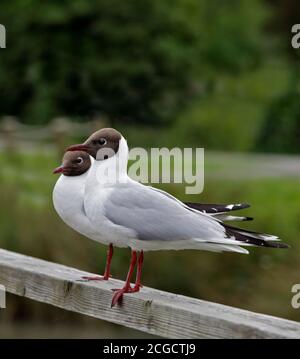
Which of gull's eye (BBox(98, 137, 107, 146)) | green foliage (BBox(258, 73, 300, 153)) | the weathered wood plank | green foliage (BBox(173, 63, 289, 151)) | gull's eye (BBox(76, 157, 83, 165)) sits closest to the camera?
the weathered wood plank

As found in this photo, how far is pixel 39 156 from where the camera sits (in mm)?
17047

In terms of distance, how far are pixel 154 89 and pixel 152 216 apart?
20125 mm

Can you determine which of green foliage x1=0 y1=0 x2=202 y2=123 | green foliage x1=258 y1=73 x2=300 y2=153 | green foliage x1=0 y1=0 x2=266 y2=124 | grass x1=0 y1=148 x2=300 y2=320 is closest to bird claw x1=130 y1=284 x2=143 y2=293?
grass x1=0 y1=148 x2=300 y2=320

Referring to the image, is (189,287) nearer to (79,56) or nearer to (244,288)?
(244,288)

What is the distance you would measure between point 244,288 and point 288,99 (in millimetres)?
9675

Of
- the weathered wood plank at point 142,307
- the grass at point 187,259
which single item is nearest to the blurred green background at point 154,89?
the grass at point 187,259

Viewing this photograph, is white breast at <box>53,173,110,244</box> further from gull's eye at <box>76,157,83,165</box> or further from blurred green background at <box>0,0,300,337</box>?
blurred green background at <box>0,0,300,337</box>

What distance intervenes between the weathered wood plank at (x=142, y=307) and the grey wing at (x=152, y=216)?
7.9 inches

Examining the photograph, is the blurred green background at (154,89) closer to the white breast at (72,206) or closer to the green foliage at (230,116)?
the green foliage at (230,116)

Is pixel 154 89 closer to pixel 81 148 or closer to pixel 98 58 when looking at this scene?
pixel 98 58

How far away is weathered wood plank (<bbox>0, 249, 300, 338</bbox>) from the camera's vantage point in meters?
3.03

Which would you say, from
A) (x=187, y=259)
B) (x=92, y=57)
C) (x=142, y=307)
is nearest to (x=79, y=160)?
(x=142, y=307)

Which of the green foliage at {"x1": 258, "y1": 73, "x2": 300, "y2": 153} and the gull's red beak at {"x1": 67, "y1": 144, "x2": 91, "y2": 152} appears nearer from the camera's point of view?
the gull's red beak at {"x1": 67, "y1": 144, "x2": 91, "y2": 152}

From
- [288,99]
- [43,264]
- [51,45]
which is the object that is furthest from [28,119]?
[43,264]
